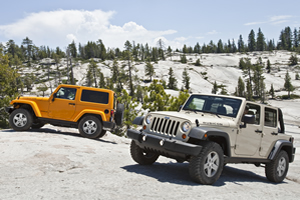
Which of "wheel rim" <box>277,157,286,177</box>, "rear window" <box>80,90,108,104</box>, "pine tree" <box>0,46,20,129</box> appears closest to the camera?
"wheel rim" <box>277,157,286,177</box>

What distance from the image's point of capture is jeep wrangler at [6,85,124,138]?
1152cm

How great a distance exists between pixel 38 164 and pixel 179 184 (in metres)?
3.39

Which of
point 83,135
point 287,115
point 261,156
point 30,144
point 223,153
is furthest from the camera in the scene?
point 287,115

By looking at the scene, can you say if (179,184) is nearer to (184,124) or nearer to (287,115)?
(184,124)

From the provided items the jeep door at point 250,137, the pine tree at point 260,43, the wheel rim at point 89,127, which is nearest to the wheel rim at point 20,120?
the wheel rim at point 89,127

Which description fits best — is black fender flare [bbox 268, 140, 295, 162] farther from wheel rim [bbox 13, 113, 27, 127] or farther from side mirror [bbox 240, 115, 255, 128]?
wheel rim [bbox 13, 113, 27, 127]

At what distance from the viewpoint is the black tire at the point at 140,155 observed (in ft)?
22.0

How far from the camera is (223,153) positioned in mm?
5820

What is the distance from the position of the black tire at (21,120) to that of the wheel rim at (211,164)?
849 cm

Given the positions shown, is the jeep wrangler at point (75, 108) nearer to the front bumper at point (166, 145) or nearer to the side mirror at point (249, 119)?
the front bumper at point (166, 145)

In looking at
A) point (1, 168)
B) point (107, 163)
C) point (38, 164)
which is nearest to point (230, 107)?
point (107, 163)

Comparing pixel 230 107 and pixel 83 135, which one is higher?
pixel 230 107

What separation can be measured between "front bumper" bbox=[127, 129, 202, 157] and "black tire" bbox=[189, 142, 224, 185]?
0.19 metres

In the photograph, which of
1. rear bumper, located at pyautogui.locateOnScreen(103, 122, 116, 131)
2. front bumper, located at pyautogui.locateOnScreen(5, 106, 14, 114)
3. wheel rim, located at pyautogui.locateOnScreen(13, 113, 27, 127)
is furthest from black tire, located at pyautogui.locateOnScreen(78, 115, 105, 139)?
front bumper, located at pyautogui.locateOnScreen(5, 106, 14, 114)
